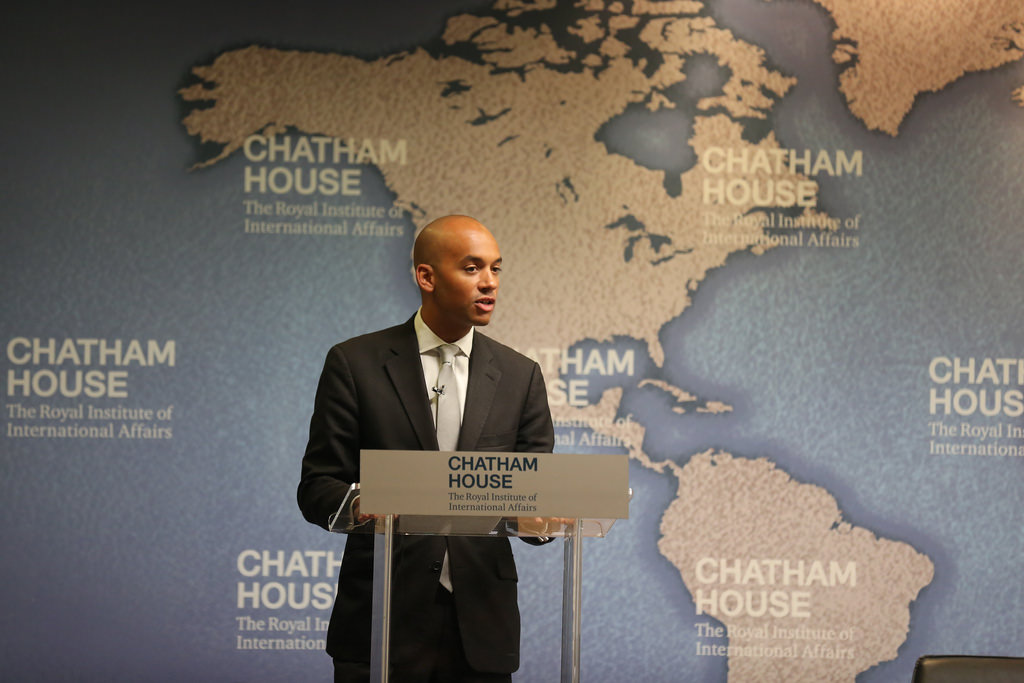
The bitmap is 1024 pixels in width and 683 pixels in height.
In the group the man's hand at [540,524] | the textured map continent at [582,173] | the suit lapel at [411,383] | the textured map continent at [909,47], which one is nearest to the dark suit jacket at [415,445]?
the suit lapel at [411,383]

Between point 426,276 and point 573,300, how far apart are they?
1412mm

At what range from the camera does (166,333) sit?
3402 millimetres

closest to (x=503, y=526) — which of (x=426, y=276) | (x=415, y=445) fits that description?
(x=415, y=445)

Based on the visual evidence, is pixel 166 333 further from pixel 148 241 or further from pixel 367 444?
pixel 367 444

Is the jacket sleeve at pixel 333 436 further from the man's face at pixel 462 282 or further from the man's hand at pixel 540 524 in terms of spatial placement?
the man's hand at pixel 540 524

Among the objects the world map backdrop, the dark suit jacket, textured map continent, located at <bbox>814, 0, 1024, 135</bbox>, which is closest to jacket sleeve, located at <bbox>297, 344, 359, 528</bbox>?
the dark suit jacket

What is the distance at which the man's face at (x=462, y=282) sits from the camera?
2.04 metres

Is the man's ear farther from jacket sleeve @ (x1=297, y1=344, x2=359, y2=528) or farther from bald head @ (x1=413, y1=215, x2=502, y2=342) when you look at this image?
jacket sleeve @ (x1=297, y1=344, x2=359, y2=528)

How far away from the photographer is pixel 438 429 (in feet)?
6.66

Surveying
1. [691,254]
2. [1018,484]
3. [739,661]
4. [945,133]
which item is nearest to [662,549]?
[739,661]

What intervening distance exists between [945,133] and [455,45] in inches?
70.7

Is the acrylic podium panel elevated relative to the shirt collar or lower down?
lower down

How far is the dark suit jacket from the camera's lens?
185 centimetres

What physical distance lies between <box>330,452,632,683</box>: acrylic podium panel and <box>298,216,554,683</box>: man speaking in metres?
0.15
